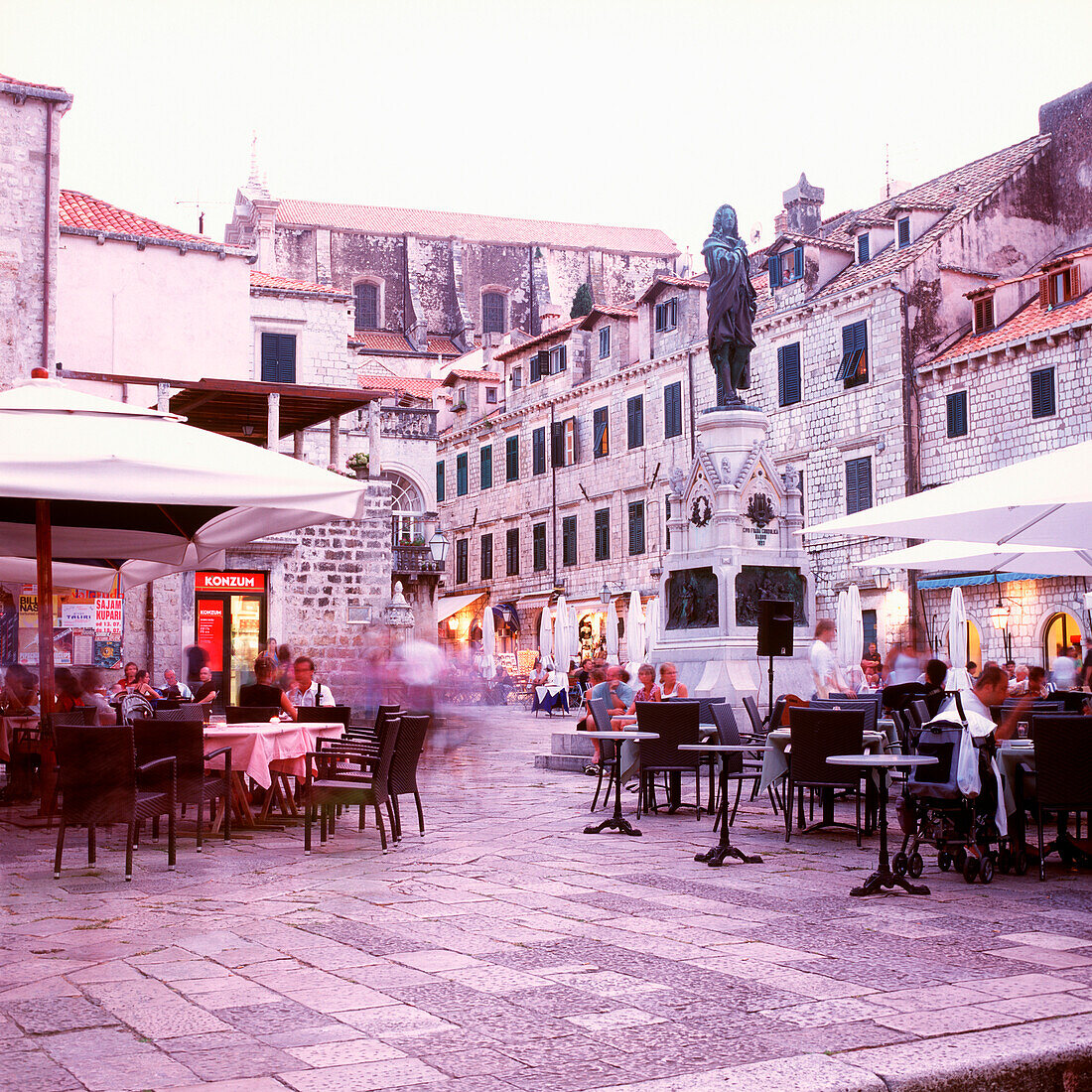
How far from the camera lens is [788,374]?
108 ft

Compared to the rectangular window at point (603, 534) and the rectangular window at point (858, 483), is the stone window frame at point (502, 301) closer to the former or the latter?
the rectangular window at point (603, 534)

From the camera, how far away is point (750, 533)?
1436cm

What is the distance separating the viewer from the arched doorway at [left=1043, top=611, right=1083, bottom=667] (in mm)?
25391

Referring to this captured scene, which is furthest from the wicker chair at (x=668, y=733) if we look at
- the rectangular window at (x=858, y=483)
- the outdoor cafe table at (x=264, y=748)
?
the rectangular window at (x=858, y=483)

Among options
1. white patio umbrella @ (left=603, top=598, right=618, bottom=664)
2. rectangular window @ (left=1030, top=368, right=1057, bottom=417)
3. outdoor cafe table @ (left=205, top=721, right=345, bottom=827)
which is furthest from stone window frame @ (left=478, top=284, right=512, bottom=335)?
outdoor cafe table @ (left=205, top=721, right=345, bottom=827)

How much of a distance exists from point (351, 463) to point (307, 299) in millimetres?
4295

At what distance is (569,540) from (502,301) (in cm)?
2007

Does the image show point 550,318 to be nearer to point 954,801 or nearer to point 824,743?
point 824,743

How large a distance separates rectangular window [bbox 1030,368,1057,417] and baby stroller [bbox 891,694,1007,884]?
20.1 metres

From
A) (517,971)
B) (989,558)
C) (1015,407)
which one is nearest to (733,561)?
(989,558)

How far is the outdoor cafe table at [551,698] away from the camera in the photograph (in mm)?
29703

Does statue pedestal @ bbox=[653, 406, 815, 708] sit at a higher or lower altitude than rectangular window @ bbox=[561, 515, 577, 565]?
lower

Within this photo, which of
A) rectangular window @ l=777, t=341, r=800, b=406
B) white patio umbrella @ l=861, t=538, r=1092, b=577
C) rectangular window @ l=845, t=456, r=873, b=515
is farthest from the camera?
rectangular window @ l=777, t=341, r=800, b=406

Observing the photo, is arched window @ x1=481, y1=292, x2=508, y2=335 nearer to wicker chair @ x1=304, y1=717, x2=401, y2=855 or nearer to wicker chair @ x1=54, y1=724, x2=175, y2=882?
wicker chair @ x1=304, y1=717, x2=401, y2=855
